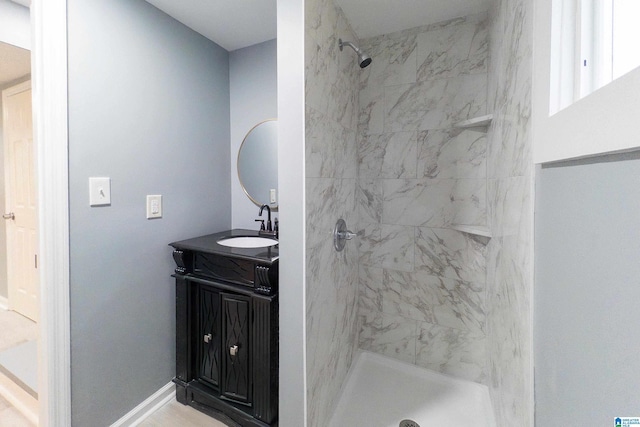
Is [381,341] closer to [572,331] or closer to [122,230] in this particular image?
[572,331]

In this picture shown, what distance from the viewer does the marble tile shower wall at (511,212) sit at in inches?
35.6

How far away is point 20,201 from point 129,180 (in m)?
2.12

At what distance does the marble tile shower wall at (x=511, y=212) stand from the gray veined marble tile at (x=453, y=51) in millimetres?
126

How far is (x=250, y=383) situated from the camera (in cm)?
146

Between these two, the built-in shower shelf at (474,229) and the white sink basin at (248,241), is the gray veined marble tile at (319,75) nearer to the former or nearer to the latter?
the white sink basin at (248,241)

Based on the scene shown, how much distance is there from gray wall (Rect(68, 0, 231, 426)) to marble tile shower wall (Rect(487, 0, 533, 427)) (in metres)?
1.80

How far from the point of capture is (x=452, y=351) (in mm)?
1854

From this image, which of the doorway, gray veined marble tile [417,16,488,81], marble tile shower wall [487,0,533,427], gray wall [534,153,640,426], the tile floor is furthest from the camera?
the doorway

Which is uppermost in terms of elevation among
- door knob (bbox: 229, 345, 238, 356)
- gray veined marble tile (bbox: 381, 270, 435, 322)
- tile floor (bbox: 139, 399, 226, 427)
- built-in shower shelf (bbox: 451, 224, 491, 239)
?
built-in shower shelf (bbox: 451, 224, 491, 239)

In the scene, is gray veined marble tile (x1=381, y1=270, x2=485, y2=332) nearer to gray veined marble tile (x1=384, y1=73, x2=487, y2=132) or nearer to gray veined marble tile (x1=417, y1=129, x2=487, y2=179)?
gray veined marble tile (x1=417, y1=129, x2=487, y2=179)

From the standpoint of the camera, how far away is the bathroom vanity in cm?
140

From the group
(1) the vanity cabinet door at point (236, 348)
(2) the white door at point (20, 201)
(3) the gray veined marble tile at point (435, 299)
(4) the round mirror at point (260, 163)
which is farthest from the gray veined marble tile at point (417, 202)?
(2) the white door at point (20, 201)

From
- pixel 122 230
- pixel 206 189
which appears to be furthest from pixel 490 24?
pixel 122 230

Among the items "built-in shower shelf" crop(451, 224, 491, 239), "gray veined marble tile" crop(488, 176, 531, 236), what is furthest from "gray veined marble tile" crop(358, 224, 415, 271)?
"gray veined marble tile" crop(488, 176, 531, 236)
